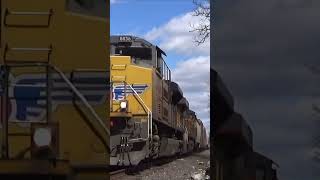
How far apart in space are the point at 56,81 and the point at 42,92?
8 cm

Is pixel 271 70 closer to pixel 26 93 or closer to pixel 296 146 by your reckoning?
pixel 296 146

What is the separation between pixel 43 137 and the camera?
7.14ft

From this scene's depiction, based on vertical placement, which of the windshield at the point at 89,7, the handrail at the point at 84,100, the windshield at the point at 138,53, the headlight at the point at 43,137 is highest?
the windshield at the point at 138,53

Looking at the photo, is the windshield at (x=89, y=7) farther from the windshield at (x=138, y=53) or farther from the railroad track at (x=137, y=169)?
the windshield at (x=138, y=53)

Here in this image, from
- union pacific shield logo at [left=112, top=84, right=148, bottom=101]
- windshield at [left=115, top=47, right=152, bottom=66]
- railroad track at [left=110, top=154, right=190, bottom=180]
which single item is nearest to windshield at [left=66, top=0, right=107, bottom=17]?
railroad track at [left=110, top=154, right=190, bottom=180]

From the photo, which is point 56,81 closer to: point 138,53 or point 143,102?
point 138,53

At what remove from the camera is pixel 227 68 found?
1964 mm

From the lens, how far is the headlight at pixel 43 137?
7.13 ft

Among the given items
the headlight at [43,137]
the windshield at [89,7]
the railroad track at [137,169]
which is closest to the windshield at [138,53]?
the railroad track at [137,169]

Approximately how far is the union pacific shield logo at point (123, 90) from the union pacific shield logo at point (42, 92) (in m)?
7.59

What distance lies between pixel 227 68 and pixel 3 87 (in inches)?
40.3

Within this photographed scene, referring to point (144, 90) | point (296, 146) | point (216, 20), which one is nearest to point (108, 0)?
point (216, 20)

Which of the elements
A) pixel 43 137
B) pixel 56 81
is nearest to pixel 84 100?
pixel 56 81

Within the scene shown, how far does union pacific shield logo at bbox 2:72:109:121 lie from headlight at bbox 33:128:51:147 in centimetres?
14
